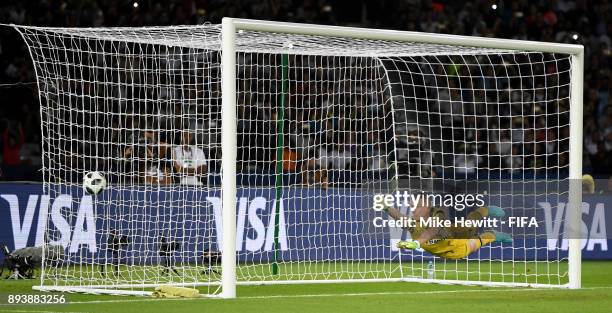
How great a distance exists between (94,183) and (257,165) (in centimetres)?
417

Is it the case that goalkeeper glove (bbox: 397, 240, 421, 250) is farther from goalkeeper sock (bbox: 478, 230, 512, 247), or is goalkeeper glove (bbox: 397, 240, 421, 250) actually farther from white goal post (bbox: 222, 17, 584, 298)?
white goal post (bbox: 222, 17, 584, 298)

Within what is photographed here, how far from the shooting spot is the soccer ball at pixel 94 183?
16828 millimetres

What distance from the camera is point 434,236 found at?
18.7 meters

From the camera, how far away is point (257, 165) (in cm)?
2056

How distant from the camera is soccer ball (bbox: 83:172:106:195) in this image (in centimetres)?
1683

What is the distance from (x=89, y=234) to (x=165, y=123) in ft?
6.36

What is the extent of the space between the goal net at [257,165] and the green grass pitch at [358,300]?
66 cm

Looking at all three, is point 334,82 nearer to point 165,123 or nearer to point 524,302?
point 165,123

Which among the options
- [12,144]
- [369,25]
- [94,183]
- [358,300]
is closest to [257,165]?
[94,183]

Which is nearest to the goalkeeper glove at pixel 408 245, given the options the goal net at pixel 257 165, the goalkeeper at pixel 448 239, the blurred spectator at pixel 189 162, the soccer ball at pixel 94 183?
the goalkeeper at pixel 448 239

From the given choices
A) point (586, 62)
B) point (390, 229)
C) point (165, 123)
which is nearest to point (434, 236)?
point (390, 229)

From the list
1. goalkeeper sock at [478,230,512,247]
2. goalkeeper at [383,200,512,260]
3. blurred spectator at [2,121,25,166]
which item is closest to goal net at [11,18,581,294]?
goalkeeper at [383,200,512,260]

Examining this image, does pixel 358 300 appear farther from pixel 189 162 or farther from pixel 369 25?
pixel 369 25
